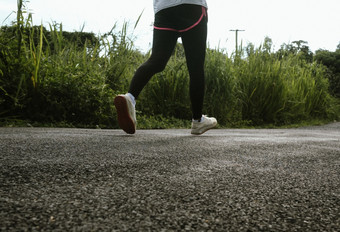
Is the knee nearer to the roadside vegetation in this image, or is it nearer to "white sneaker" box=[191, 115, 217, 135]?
"white sneaker" box=[191, 115, 217, 135]

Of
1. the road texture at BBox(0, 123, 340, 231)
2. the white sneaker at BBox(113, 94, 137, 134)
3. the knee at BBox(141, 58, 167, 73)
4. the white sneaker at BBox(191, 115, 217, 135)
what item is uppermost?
the knee at BBox(141, 58, 167, 73)

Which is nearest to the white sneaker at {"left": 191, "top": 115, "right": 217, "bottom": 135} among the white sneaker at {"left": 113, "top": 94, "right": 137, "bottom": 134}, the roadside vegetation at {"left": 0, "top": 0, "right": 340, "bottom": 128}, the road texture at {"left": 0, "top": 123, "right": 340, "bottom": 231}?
the white sneaker at {"left": 113, "top": 94, "right": 137, "bottom": 134}

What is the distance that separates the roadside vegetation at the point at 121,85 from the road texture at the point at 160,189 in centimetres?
190

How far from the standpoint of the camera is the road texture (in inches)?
42.1

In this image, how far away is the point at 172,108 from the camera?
6.02m

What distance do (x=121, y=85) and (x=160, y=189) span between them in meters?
4.13

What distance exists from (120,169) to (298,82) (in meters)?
7.42

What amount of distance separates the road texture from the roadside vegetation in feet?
6.24

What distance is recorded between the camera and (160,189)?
1.40 m

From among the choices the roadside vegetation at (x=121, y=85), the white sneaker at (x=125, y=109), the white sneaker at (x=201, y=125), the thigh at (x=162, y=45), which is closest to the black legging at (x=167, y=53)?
the thigh at (x=162, y=45)

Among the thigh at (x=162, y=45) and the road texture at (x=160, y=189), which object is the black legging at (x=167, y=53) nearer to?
the thigh at (x=162, y=45)

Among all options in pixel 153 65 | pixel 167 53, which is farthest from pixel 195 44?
pixel 153 65

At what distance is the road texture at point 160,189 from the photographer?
107 centimetres

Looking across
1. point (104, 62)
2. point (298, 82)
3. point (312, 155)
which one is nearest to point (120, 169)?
point (312, 155)
